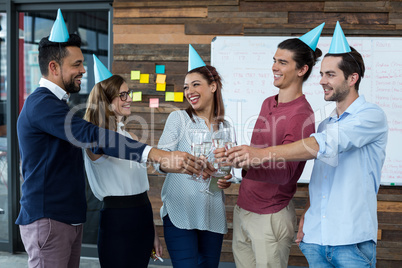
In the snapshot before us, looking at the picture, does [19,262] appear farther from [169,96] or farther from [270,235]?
[270,235]

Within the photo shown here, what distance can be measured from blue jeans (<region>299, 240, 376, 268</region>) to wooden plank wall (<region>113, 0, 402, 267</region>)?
5.88 ft

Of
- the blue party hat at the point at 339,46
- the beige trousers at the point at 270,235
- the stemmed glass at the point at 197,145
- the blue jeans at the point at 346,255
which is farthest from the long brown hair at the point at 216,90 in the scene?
the blue jeans at the point at 346,255

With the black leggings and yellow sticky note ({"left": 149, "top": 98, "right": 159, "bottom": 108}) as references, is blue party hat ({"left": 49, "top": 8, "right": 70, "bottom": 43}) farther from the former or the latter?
yellow sticky note ({"left": 149, "top": 98, "right": 159, "bottom": 108})

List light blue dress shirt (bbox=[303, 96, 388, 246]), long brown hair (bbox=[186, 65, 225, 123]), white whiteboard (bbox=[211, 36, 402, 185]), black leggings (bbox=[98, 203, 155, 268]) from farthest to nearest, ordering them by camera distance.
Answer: white whiteboard (bbox=[211, 36, 402, 185])
long brown hair (bbox=[186, 65, 225, 123])
black leggings (bbox=[98, 203, 155, 268])
light blue dress shirt (bbox=[303, 96, 388, 246])

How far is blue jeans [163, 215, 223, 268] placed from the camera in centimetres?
194

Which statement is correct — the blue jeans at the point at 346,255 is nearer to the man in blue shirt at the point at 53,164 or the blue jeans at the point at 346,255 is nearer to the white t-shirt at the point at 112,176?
the man in blue shirt at the point at 53,164

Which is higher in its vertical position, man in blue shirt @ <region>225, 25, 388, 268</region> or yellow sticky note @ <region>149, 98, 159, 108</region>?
yellow sticky note @ <region>149, 98, 159, 108</region>

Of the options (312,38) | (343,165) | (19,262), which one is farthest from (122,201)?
(19,262)

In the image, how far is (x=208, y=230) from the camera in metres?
1.97

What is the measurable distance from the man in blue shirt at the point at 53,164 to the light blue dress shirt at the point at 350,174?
68 cm

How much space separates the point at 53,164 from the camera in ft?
5.50

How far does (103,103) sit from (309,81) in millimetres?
1901

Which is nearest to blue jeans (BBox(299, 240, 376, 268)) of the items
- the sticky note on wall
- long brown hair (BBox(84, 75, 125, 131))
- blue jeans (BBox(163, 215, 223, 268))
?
blue jeans (BBox(163, 215, 223, 268))

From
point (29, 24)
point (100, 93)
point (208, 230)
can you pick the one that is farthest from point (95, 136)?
point (29, 24)
